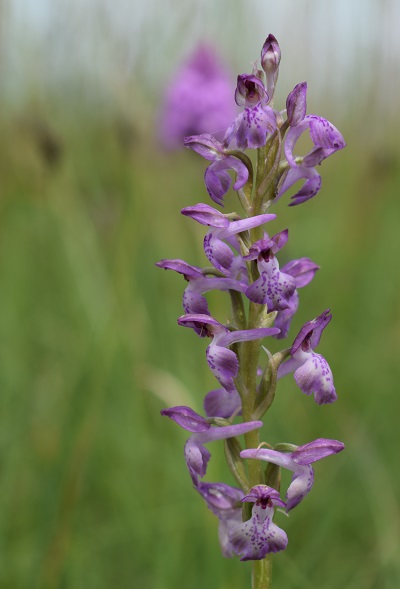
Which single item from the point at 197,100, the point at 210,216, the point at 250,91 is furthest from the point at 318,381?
the point at 197,100

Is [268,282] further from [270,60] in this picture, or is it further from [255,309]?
[270,60]

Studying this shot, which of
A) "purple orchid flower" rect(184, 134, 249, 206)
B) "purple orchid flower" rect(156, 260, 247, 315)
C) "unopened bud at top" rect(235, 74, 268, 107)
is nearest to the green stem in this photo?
"purple orchid flower" rect(156, 260, 247, 315)

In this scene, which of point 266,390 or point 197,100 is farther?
point 197,100

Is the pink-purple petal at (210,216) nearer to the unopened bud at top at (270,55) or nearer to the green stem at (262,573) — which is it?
the unopened bud at top at (270,55)

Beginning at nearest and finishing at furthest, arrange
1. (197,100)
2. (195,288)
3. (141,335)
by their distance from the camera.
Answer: (195,288) < (141,335) < (197,100)

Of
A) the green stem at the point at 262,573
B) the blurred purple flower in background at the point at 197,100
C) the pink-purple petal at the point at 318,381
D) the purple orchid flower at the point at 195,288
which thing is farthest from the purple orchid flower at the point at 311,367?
the blurred purple flower in background at the point at 197,100

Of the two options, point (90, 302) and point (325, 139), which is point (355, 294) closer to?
point (90, 302)
